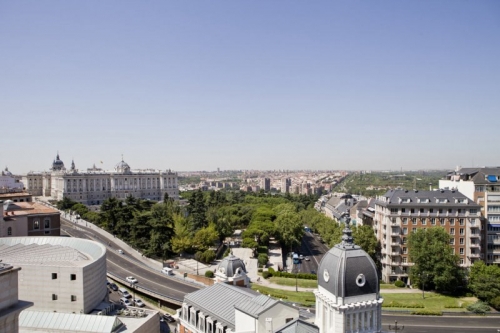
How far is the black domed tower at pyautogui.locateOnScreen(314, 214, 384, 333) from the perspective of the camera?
25.5m

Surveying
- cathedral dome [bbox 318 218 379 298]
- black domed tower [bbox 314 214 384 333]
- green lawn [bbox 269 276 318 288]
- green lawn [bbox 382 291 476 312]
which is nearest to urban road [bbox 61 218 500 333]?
green lawn [bbox 382 291 476 312]

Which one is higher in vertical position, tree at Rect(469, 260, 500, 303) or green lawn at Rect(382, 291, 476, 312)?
tree at Rect(469, 260, 500, 303)

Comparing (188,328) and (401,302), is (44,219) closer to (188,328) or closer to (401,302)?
(188,328)

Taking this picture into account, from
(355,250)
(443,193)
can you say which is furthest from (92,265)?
(443,193)

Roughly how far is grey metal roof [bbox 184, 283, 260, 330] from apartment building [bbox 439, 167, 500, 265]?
6272 centimetres

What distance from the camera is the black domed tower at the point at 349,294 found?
83.6 ft

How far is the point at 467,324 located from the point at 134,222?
243 feet

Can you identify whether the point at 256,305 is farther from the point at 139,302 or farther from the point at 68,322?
the point at 139,302

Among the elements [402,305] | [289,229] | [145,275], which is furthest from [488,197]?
[145,275]

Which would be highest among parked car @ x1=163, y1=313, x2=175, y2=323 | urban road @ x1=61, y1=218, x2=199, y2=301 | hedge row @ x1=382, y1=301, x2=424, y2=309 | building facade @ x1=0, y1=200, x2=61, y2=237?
building facade @ x1=0, y1=200, x2=61, y2=237

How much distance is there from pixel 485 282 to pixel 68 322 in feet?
208

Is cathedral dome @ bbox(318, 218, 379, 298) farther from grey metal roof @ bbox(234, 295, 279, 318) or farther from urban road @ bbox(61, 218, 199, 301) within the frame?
urban road @ bbox(61, 218, 199, 301)

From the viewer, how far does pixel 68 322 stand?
127ft

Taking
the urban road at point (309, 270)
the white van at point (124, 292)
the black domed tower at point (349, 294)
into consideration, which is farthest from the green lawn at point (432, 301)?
the white van at point (124, 292)
